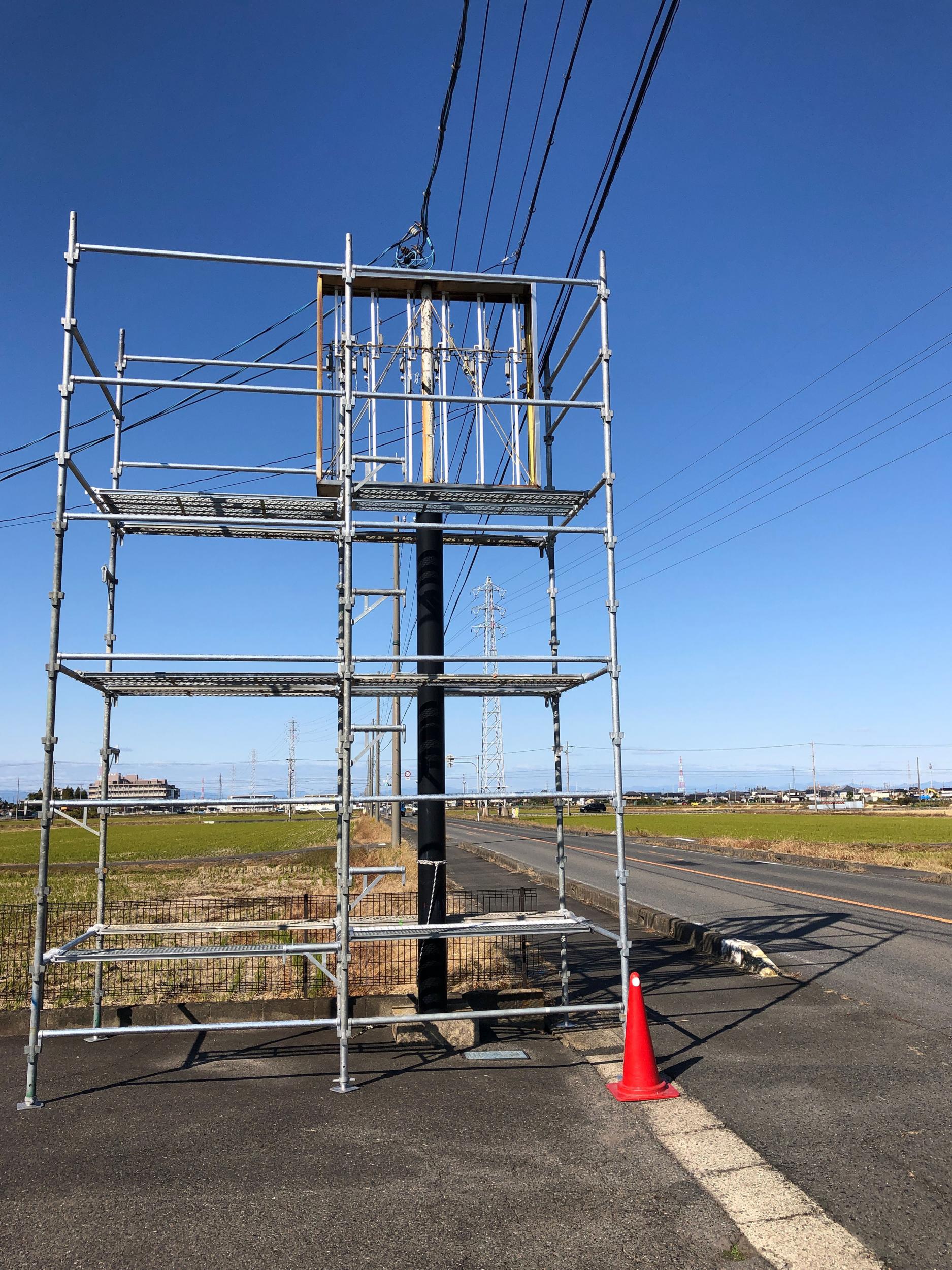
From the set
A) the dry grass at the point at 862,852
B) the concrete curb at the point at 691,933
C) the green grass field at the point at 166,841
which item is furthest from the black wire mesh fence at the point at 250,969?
the green grass field at the point at 166,841

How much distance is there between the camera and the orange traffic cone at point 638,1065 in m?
6.80

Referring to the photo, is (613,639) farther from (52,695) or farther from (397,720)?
(397,720)

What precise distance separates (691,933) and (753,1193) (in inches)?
347

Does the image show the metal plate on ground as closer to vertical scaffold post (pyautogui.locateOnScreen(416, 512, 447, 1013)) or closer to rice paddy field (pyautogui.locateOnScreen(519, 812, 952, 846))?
vertical scaffold post (pyautogui.locateOnScreen(416, 512, 447, 1013))

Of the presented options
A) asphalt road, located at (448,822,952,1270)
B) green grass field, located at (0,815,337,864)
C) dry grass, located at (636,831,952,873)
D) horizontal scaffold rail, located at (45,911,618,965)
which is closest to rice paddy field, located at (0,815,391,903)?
green grass field, located at (0,815,337,864)

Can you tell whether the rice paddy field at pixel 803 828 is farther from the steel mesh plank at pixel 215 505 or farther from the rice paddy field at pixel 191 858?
the steel mesh plank at pixel 215 505

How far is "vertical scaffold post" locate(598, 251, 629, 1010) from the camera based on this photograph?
788 cm

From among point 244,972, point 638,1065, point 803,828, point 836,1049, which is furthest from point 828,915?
point 803,828

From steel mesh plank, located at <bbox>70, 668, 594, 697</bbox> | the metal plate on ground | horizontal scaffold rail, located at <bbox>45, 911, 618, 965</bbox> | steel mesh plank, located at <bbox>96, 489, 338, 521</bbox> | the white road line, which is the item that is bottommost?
the metal plate on ground

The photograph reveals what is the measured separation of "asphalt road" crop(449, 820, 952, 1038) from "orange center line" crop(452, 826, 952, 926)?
0.14 ft

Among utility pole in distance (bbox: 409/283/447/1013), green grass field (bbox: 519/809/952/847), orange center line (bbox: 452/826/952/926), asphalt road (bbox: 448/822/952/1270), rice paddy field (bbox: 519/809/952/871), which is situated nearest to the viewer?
asphalt road (bbox: 448/822/952/1270)

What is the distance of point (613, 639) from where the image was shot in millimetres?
8242

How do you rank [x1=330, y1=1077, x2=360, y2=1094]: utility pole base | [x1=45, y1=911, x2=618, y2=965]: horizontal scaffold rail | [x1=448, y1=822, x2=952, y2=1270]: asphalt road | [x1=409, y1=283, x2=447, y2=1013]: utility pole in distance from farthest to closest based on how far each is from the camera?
[x1=409, y1=283, x2=447, y2=1013]: utility pole in distance < [x1=45, y1=911, x2=618, y2=965]: horizontal scaffold rail < [x1=330, y1=1077, x2=360, y2=1094]: utility pole base < [x1=448, y1=822, x2=952, y2=1270]: asphalt road

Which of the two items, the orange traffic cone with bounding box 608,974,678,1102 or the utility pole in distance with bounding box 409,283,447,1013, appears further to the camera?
the utility pole in distance with bounding box 409,283,447,1013
